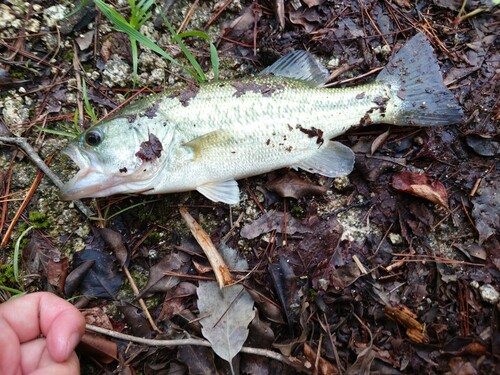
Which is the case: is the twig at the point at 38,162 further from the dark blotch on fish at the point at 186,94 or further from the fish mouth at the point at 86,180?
the dark blotch on fish at the point at 186,94

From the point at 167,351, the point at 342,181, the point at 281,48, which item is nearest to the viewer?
the point at 167,351

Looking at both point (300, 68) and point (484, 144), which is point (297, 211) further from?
point (484, 144)

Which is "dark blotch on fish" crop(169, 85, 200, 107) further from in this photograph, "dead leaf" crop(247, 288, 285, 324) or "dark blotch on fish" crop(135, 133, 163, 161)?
"dead leaf" crop(247, 288, 285, 324)

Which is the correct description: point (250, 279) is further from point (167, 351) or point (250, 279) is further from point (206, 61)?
point (206, 61)

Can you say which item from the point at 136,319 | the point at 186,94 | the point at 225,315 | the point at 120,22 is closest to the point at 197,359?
the point at 225,315

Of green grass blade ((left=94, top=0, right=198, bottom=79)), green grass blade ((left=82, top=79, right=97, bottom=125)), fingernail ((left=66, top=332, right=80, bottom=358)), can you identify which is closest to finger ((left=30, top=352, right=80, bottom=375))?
fingernail ((left=66, top=332, right=80, bottom=358))

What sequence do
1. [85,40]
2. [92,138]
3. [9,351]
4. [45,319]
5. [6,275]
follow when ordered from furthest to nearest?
[85,40] → [6,275] → [92,138] → [45,319] → [9,351]

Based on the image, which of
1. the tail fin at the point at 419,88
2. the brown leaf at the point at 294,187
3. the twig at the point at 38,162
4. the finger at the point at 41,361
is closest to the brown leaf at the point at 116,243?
the twig at the point at 38,162

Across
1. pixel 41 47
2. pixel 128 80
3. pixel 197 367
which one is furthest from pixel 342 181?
pixel 41 47
